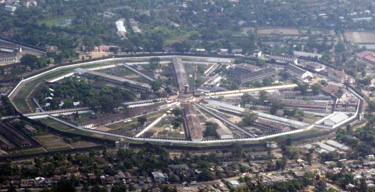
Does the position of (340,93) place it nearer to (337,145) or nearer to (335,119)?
(335,119)

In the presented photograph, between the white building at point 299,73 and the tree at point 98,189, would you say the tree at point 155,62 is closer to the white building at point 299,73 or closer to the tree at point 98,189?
the white building at point 299,73

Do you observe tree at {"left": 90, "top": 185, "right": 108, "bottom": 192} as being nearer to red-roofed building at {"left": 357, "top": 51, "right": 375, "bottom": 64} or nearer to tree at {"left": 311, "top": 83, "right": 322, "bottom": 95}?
tree at {"left": 311, "top": 83, "right": 322, "bottom": 95}

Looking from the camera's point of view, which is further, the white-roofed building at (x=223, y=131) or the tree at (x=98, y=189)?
the white-roofed building at (x=223, y=131)

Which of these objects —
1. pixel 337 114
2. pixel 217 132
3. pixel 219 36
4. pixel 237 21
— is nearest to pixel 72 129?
pixel 217 132

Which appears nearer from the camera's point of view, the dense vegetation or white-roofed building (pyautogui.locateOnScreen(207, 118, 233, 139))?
white-roofed building (pyautogui.locateOnScreen(207, 118, 233, 139))

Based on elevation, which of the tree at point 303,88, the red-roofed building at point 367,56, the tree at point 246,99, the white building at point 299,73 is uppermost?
the red-roofed building at point 367,56

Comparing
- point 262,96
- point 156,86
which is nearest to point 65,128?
point 156,86

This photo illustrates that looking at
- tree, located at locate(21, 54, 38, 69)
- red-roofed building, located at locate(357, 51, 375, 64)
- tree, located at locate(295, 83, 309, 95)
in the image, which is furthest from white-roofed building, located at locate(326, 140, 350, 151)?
tree, located at locate(21, 54, 38, 69)

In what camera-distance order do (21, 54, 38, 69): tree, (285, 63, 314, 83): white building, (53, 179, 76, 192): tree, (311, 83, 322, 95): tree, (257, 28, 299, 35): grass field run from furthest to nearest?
(257, 28, 299, 35): grass field
(285, 63, 314, 83): white building
(21, 54, 38, 69): tree
(311, 83, 322, 95): tree
(53, 179, 76, 192): tree

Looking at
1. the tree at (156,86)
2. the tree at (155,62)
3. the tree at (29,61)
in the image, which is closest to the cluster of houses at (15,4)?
the tree at (29,61)
